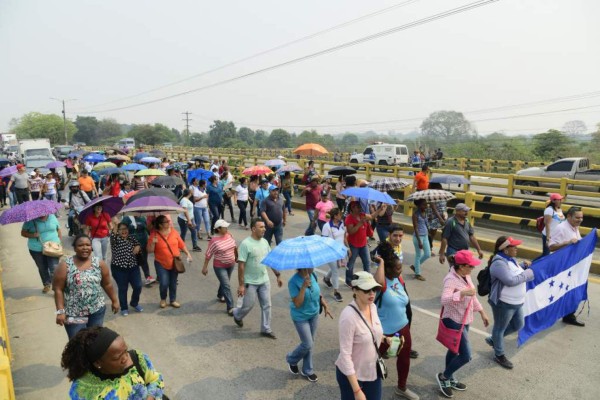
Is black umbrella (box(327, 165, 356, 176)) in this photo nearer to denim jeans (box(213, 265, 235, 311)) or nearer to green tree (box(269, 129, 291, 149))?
denim jeans (box(213, 265, 235, 311))

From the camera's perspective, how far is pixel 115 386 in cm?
247

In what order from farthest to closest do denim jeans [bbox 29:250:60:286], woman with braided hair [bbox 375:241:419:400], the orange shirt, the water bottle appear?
the orange shirt
denim jeans [bbox 29:250:60:286]
woman with braided hair [bbox 375:241:419:400]
the water bottle

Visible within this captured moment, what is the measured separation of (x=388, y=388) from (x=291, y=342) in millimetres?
1514

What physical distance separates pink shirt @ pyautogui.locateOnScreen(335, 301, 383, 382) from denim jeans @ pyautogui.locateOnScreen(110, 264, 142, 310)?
4.13 meters

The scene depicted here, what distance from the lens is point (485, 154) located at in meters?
46.9

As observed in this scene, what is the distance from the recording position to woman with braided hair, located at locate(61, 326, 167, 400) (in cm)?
241

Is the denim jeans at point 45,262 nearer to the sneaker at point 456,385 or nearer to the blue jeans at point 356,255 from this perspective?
the blue jeans at point 356,255

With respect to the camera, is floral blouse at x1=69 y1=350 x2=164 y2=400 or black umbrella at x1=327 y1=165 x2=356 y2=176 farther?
black umbrella at x1=327 y1=165 x2=356 y2=176

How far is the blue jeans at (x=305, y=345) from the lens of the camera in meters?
4.36

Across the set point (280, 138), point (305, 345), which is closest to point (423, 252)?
point (305, 345)

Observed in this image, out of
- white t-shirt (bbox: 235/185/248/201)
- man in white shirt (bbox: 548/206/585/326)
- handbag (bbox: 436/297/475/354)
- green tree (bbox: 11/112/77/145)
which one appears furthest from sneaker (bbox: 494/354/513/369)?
green tree (bbox: 11/112/77/145)

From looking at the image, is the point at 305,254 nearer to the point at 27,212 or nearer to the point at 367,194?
the point at 367,194

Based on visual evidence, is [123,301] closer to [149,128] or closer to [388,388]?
[388,388]

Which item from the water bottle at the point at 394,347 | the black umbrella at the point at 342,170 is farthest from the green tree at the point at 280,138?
the water bottle at the point at 394,347
